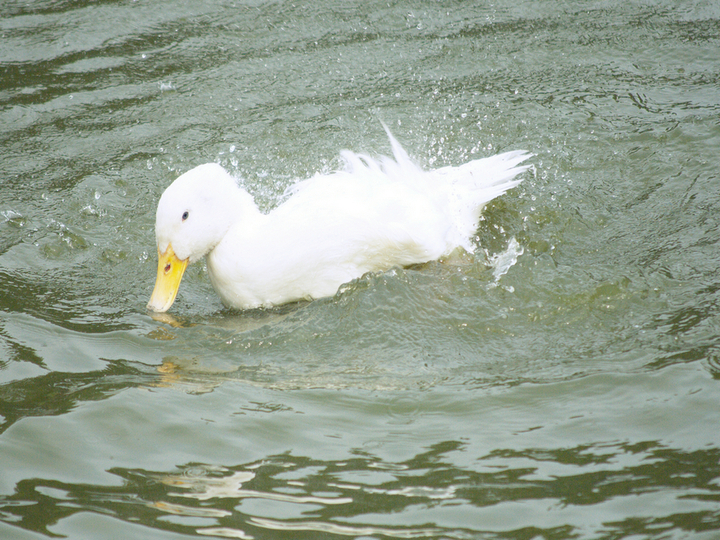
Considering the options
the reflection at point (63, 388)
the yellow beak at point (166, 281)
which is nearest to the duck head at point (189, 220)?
the yellow beak at point (166, 281)

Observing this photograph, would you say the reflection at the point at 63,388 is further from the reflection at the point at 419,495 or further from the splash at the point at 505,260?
the splash at the point at 505,260

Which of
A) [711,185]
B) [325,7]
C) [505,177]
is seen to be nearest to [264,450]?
[505,177]

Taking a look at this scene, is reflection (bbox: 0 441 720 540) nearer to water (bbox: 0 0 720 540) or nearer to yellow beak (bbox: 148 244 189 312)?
water (bbox: 0 0 720 540)

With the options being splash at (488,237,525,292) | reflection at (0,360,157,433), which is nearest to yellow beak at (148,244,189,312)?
reflection at (0,360,157,433)

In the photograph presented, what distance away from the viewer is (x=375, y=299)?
365 cm

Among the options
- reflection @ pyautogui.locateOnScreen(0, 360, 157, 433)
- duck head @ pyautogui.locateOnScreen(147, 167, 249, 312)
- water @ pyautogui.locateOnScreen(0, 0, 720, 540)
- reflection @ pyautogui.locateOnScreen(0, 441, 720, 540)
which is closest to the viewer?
reflection @ pyautogui.locateOnScreen(0, 441, 720, 540)

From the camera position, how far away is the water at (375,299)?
2.40m

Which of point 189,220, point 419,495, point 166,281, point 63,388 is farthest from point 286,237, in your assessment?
point 419,495

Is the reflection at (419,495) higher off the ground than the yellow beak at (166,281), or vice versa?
the yellow beak at (166,281)

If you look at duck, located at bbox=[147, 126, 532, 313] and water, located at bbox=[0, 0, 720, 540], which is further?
duck, located at bbox=[147, 126, 532, 313]

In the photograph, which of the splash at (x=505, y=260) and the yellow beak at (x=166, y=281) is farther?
the splash at (x=505, y=260)

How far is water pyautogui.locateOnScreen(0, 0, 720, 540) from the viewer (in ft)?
7.86

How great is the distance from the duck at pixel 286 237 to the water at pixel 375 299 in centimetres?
13

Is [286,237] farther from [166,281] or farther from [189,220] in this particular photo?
A: [166,281]
